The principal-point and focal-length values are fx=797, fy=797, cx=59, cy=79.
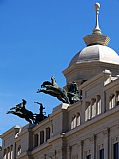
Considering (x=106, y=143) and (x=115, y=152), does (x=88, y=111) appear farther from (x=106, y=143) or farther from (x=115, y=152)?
(x=115, y=152)

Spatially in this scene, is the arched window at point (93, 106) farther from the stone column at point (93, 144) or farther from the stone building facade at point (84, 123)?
the stone column at point (93, 144)

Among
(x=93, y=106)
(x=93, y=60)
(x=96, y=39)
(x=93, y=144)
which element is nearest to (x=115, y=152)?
A: (x=93, y=144)

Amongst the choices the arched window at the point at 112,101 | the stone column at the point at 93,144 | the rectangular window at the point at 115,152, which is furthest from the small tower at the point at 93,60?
the rectangular window at the point at 115,152

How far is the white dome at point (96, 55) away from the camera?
76.8 meters

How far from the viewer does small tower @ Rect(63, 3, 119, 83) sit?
76188 millimetres

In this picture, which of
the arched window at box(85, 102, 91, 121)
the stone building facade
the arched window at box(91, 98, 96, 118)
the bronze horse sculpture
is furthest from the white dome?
the arched window at box(91, 98, 96, 118)

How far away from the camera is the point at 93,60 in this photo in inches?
3007

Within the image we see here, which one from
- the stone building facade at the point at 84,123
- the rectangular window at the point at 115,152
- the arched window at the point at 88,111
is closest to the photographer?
the rectangular window at the point at 115,152

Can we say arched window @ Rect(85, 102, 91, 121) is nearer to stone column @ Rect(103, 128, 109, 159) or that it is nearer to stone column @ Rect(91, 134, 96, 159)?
stone column @ Rect(91, 134, 96, 159)

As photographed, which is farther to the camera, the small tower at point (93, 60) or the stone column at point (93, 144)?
the small tower at point (93, 60)

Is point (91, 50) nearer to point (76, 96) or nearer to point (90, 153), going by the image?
point (76, 96)

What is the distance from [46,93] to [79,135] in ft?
29.0

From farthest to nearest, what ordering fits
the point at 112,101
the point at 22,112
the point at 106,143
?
the point at 22,112, the point at 106,143, the point at 112,101

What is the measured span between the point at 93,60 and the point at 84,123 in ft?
51.1
